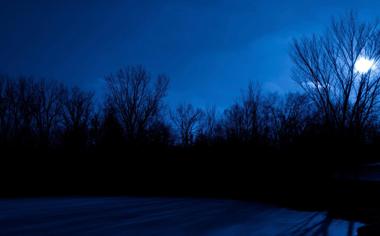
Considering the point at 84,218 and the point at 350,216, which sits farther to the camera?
the point at 350,216

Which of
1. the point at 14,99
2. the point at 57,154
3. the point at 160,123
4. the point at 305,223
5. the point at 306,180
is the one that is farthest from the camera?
the point at 160,123

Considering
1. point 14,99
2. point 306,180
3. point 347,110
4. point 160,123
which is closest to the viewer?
point 306,180

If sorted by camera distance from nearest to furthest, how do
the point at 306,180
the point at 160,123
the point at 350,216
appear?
the point at 350,216
the point at 306,180
the point at 160,123

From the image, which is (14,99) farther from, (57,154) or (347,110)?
(347,110)

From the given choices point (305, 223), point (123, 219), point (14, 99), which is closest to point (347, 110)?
point (305, 223)

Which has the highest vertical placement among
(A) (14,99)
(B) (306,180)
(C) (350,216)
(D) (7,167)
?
(A) (14,99)

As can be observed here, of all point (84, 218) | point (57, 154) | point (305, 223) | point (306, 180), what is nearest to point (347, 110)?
point (306, 180)

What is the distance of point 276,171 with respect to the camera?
12.6 m

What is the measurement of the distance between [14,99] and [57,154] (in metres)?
7.54

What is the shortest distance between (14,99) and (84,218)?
645 inches

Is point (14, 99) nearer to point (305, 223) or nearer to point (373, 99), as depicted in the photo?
point (305, 223)

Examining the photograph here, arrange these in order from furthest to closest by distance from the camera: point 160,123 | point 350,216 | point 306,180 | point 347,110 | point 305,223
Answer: point 160,123, point 347,110, point 306,180, point 350,216, point 305,223

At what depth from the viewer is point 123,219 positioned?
682 centimetres

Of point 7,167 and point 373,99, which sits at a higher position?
point 373,99
